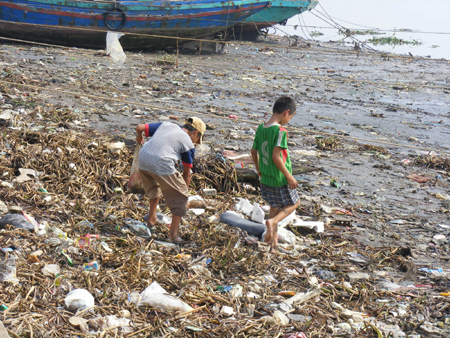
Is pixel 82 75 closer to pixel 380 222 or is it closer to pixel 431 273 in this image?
→ pixel 380 222

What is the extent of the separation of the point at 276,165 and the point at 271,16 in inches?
710

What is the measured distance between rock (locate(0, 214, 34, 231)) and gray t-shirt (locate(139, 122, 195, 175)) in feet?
2.83

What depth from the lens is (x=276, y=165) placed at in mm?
3373

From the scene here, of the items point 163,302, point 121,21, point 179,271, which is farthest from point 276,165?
point 121,21

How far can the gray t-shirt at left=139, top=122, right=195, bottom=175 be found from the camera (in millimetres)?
3227

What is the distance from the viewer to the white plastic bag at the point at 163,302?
254 centimetres

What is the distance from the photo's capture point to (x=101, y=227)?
3.55 metres

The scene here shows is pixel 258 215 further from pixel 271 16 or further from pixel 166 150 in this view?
pixel 271 16

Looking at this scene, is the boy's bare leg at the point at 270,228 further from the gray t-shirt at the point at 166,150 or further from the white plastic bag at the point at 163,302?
the white plastic bag at the point at 163,302

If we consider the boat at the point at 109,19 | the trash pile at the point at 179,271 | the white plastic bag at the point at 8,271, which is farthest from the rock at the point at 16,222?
the boat at the point at 109,19

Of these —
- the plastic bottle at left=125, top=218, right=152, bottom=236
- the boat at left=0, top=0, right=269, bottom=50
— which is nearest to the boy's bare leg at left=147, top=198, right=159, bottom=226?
the plastic bottle at left=125, top=218, right=152, bottom=236

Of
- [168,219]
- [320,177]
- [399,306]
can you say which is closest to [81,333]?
[168,219]

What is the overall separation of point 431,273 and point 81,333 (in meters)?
2.54

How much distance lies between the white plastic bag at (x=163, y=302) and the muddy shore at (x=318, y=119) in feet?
2.73
